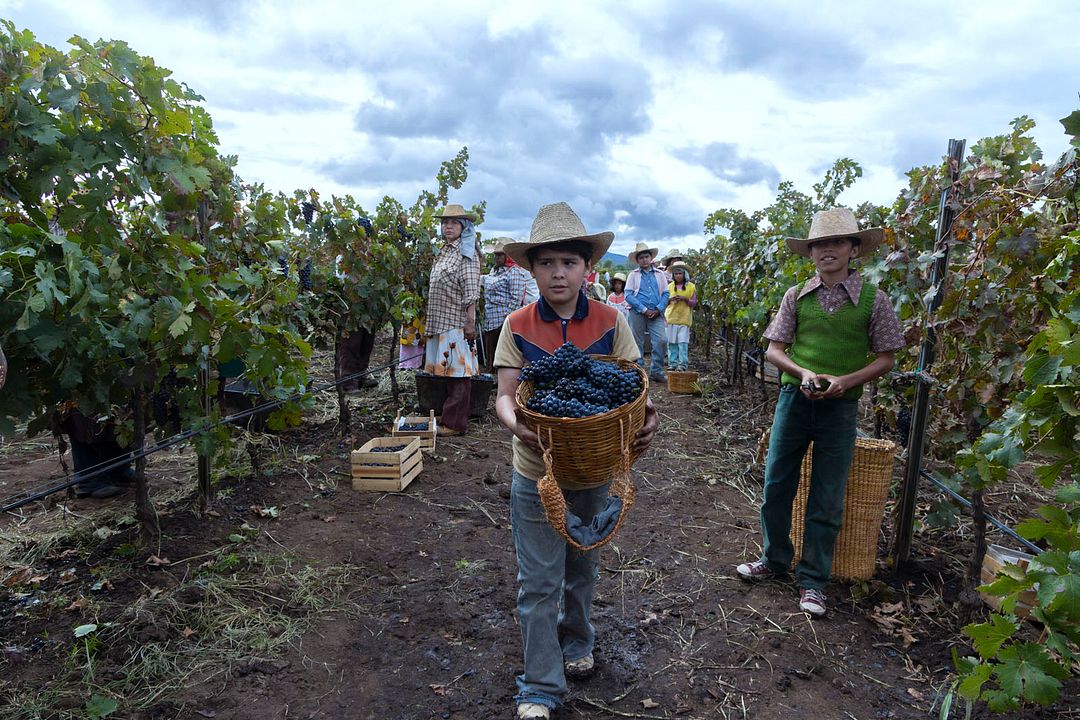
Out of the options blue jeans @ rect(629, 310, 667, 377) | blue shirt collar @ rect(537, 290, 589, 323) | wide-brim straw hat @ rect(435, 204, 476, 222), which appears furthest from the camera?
blue jeans @ rect(629, 310, 667, 377)

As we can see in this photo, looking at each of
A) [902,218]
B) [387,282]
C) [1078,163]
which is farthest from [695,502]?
[387,282]

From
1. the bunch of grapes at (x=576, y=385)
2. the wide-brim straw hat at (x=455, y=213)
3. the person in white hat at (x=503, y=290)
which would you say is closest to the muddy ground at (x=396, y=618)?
the bunch of grapes at (x=576, y=385)

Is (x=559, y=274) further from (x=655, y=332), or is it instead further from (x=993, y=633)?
(x=655, y=332)

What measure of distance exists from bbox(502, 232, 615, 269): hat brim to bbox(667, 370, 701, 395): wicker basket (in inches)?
279

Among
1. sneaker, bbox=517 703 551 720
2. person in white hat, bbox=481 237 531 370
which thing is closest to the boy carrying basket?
sneaker, bbox=517 703 551 720

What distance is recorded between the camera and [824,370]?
3332 millimetres

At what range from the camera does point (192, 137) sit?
3.29 m

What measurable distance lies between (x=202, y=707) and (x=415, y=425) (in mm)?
3808

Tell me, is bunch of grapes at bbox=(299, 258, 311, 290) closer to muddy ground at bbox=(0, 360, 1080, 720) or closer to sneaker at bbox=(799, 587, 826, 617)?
muddy ground at bbox=(0, 360, 1080, 720)

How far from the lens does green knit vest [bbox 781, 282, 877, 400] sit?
10.7ft

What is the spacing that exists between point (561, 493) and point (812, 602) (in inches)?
81.5

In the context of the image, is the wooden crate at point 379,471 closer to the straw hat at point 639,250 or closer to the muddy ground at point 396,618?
the muddy ground at point 396,618

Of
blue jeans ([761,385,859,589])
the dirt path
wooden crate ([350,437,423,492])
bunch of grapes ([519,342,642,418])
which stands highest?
bunch of grapes ([519,342,642,418])

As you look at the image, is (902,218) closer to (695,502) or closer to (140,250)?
(695,502)
